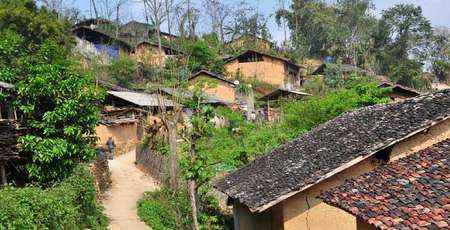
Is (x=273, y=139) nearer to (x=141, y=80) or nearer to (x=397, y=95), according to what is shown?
(x=397, y=95)

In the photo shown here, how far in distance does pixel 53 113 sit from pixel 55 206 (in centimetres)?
384

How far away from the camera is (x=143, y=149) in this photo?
28016mm

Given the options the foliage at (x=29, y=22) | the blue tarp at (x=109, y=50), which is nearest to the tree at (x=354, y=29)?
the blue tarp at (x=109, y=50)

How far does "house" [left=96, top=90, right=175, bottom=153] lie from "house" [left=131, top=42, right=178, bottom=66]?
10061 millimetres

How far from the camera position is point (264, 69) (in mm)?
54219

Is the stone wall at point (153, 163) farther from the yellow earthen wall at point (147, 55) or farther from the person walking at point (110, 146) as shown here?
the yellow earthen wall at point (147, 55)

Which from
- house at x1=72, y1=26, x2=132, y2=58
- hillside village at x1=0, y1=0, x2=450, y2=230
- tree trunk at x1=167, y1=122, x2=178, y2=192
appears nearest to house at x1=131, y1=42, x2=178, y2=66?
house at x1=72, y1=26, x2=132, y2=58

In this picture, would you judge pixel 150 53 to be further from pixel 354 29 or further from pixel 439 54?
pixel 439 54

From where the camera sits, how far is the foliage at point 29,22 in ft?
105

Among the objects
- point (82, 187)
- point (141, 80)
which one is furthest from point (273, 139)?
point (141, 80)

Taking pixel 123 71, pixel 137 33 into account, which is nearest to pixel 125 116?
pixel 123 71

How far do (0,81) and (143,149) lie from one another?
12842 mm

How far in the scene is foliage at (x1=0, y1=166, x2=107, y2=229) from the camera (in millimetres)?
10578

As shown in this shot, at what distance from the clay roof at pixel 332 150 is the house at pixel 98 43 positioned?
36387 millimetres
